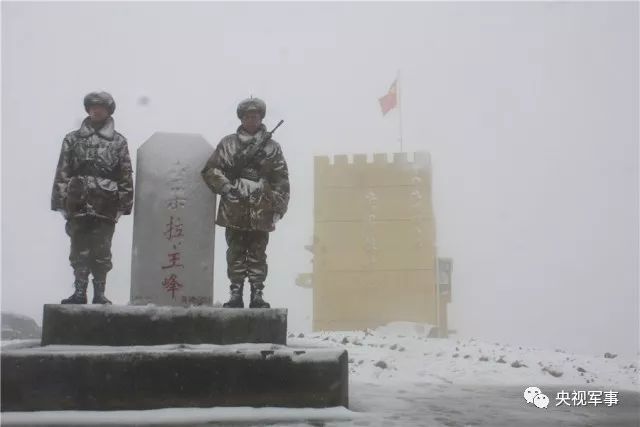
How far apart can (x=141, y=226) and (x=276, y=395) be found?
1788 millimetres

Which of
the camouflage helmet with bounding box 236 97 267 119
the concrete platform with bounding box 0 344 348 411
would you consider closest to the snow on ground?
the concrete platform with bounding box 0 344 348 411

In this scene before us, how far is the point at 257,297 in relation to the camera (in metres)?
4.48

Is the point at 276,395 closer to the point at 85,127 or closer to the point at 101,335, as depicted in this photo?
the point at 101,335

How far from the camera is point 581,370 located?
26.5 ft

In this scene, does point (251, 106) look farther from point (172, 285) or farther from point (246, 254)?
point (172, 285)

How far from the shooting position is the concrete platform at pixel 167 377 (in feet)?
11.8

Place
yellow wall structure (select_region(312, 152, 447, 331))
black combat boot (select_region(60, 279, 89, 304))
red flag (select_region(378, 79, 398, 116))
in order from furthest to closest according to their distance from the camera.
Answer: yellow wall structure (select_region(312, 152, 447, 331)), red flag (select_region(378, 79, 398, 116)), black combat boot (select_region(60, 279, 89, 304))

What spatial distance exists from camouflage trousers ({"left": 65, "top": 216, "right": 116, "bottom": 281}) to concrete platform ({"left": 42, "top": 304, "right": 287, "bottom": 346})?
37 centimetres

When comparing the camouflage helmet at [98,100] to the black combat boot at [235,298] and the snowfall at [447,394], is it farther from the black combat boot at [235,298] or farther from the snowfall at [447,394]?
the snowfall at [447,394]

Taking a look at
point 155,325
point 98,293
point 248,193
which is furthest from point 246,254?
point 98,293

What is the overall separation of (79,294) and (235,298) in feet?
3.84

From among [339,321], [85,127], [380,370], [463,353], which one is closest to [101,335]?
[85,127]

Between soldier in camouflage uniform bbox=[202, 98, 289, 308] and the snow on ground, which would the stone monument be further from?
the snow on ground

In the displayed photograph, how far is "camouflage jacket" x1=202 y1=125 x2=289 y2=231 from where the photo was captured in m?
4.38
